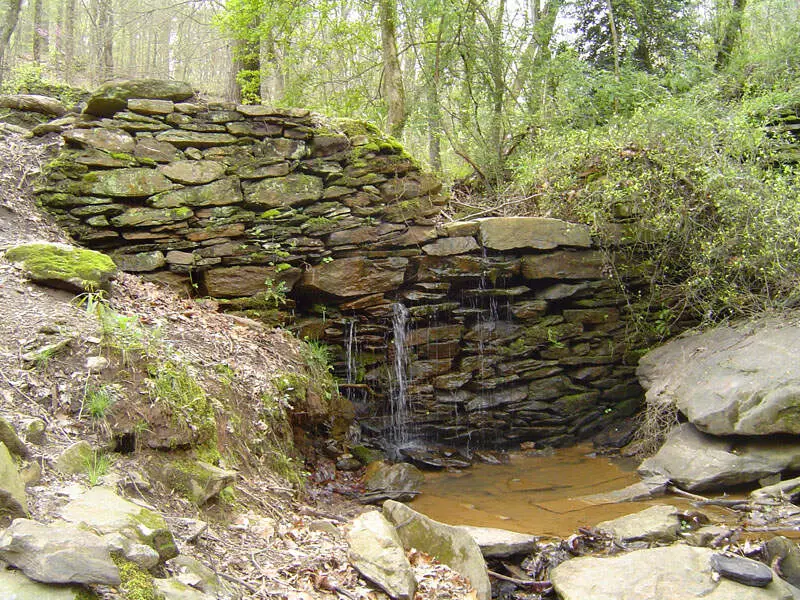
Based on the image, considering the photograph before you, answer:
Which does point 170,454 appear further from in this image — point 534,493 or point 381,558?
point 534,493

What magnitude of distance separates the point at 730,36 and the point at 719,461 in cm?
836

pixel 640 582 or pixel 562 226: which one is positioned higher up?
pixel 562 226

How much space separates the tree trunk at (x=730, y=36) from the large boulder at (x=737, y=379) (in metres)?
5.92

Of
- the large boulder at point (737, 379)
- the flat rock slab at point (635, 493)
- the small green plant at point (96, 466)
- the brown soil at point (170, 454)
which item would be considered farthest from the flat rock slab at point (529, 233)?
the small green plant at point (96, 466)

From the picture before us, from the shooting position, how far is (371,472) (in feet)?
21.4

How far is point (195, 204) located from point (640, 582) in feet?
18.0

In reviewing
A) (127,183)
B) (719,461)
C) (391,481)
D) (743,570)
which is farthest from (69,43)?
(743,570)

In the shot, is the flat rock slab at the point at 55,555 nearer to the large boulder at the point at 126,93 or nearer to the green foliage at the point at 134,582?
the green foliage at the point at 134,582

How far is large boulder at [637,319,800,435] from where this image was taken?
5.90m

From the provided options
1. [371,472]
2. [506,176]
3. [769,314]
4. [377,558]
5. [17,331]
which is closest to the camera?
[377,558]

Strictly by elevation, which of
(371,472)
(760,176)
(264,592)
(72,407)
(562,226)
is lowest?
(371,472)

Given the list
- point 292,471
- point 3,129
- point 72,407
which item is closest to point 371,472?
point 292,471

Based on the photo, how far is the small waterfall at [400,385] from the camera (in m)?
7.91

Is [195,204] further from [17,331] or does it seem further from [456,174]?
[456,174]
